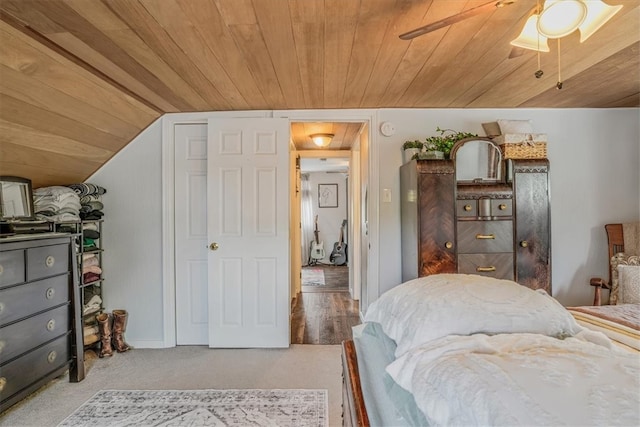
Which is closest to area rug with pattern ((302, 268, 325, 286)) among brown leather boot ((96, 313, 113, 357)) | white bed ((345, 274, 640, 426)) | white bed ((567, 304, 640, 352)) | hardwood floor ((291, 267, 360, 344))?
hardwood floor ((291, 267, 360, 344))

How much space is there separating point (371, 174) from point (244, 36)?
170 cm

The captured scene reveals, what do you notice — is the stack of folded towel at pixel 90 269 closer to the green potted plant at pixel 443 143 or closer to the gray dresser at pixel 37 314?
the gray dresser at pixel 37 314

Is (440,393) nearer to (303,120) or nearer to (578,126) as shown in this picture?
(303,120)

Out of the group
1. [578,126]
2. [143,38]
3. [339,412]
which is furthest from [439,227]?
[143,38]

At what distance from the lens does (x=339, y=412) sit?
208 centimetres

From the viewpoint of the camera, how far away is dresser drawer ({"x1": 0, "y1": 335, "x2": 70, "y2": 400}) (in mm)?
1955

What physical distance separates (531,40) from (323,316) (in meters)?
3.30

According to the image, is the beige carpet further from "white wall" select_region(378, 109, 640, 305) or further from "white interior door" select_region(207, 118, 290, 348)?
"white wall" select_region(378, 109, 640, 305)

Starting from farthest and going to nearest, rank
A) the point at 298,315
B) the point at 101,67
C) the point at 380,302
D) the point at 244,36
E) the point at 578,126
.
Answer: the point at 298,315 < the point at 578,126 < the point at 101,67 < the point at 244,36 < the point at 380,302

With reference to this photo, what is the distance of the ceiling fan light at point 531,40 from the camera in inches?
57.0

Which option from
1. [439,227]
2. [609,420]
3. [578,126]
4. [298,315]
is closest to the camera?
[609,420]

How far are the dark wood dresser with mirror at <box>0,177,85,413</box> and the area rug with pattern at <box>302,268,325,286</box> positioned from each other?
148 inches

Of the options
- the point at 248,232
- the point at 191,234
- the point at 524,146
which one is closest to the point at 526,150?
the point at 524,146

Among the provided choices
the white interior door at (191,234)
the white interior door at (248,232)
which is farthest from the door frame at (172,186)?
the white interior door at (248,232)
